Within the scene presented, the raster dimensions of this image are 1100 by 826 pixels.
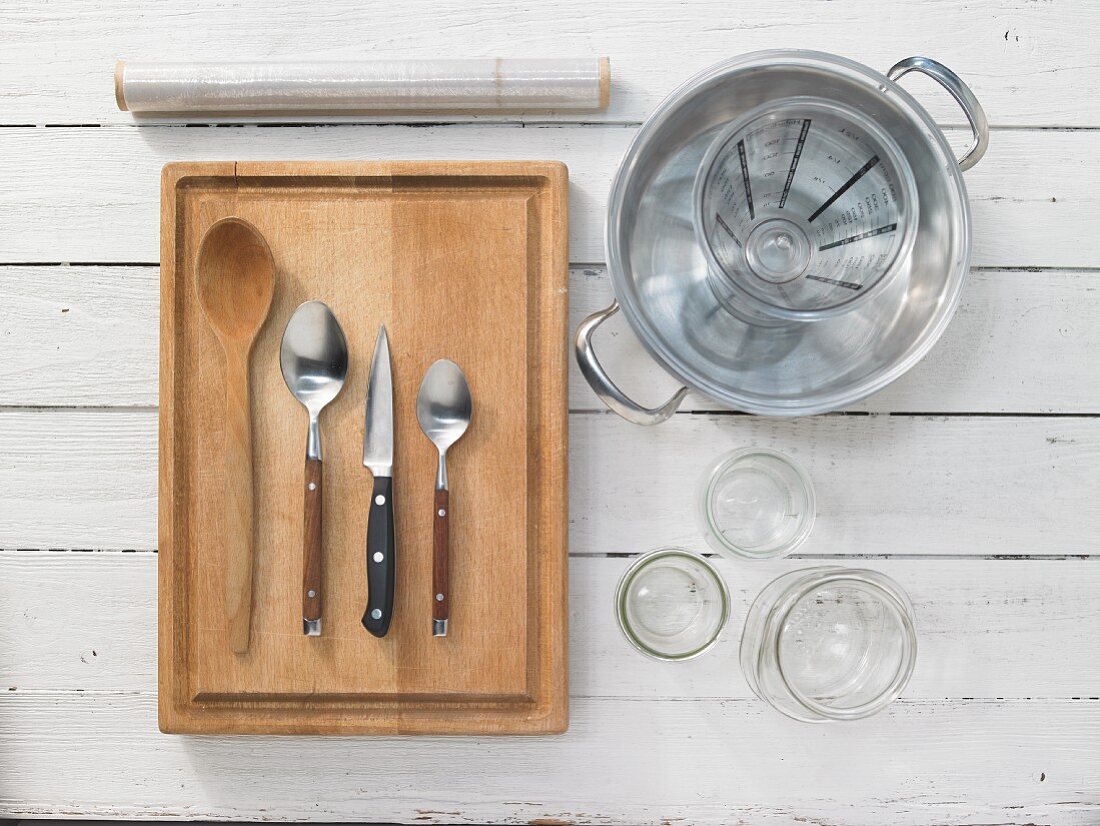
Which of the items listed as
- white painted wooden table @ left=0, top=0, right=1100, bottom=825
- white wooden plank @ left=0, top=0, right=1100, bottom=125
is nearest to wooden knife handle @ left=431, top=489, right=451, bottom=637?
white painted wooden table @ left=0, top=0, right=1100, bottom=825

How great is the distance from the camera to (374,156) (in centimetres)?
58

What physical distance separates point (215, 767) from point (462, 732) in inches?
7.6

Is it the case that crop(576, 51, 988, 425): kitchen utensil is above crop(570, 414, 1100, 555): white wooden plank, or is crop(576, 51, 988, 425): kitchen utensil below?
above

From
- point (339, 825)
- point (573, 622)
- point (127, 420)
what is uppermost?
point (127, 420)

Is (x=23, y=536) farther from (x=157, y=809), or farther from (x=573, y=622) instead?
(x=573, y=622)

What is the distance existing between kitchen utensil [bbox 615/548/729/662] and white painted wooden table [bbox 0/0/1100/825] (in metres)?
0.02

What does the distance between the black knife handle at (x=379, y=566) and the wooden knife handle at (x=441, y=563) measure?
29 millimetres

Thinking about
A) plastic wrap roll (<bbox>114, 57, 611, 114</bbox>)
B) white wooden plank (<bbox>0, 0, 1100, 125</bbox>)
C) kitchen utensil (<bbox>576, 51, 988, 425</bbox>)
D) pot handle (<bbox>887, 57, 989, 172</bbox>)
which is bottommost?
kitchen utensil (<bbox>576, 51, 988, 425</bbox>)

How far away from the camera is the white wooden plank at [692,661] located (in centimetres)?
58

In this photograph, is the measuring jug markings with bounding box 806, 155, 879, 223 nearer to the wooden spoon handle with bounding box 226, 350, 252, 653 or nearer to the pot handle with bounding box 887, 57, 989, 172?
the pot handle with bounding box 887, 57, 989, 172

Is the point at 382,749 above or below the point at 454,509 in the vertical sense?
below

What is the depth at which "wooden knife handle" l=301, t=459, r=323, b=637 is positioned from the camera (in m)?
0.54

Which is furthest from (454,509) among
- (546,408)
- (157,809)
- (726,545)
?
(157,809)

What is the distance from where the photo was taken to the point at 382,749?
586 millimetres
